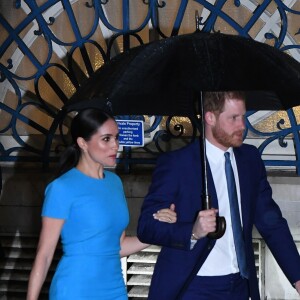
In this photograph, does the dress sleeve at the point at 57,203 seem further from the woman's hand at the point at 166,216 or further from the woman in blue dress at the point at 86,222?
the woman's hand at the point at 166,216

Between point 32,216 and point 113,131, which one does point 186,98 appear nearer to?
point 113,131

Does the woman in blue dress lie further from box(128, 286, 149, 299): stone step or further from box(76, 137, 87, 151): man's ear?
box(128, 286, 149, 299): stone step

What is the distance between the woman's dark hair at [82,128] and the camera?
4664 mm

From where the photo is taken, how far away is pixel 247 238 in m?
4.62

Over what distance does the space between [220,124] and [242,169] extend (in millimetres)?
312

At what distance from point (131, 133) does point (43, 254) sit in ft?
10.7

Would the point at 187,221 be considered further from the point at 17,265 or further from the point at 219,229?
the point at 17,265

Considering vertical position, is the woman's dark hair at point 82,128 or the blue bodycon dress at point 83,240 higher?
the woman's dark hair at point 82,128

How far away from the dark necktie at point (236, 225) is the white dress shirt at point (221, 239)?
26 millimetres

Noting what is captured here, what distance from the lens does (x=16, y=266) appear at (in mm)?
7883

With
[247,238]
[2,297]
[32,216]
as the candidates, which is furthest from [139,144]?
[247,238]

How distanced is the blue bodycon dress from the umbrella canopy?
43cm

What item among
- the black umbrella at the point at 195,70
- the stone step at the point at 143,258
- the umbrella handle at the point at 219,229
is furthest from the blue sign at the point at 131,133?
the umbrella handle at the point at 219,229

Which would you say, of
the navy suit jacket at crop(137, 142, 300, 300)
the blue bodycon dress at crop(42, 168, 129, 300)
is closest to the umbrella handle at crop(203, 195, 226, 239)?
the navy suit jacket at crop(137, 142, 300, 300)
